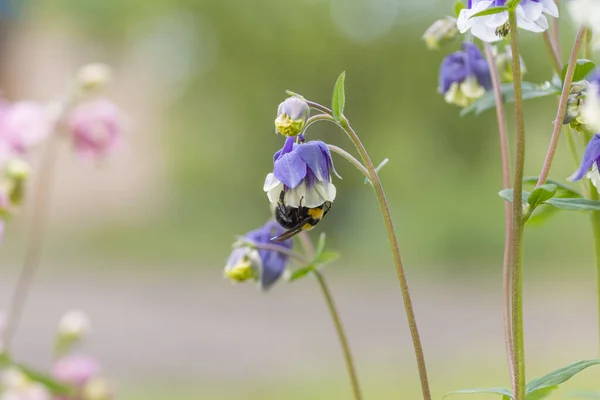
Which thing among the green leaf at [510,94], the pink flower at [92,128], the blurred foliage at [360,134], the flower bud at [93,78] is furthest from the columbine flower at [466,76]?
the blurred foliage at [360,134]

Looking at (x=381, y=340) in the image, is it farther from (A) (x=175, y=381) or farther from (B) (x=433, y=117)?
(B) (x=433, y=117)

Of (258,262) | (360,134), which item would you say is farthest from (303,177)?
(360,134)

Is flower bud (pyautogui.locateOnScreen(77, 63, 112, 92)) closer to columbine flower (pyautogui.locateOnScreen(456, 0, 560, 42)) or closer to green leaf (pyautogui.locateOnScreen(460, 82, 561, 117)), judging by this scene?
green leaf (pyautogui.locateOnScreen(460, 82, 561, 117))

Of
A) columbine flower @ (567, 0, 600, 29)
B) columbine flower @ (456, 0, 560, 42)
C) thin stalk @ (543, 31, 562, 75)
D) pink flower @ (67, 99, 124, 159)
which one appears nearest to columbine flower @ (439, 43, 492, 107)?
thin stalk @ (543, 31, 562, 75)

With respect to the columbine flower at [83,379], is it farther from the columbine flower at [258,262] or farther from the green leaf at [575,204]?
the green leaf at [575,204]

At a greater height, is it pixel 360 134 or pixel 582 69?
pixel 360 134

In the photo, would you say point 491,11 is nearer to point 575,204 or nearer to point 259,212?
point 575,204

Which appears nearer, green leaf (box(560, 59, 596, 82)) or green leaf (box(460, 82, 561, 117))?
green leaf (box(560, 59, 596, 82))
